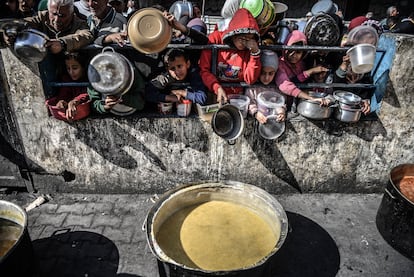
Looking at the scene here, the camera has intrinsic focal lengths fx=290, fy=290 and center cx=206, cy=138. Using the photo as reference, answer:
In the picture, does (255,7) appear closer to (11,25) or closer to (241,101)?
(241,101)

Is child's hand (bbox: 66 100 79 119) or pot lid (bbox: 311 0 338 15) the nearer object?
child's hand (bbox: 66 100 79 119)

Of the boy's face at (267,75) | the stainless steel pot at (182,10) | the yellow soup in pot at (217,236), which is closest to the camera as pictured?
the yellow soup in pot at (217,236)

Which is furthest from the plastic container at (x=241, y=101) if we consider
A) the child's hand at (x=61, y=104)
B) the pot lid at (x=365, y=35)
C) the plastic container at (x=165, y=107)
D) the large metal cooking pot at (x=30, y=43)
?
the large metal cooking pot at (x=30, y=43)

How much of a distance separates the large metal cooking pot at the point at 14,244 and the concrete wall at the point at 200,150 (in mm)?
1013

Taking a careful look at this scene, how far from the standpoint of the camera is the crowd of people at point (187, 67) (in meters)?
3.28

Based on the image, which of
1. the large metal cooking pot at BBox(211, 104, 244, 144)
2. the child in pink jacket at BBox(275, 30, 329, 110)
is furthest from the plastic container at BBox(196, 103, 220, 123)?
the child in pink jacket at BBox(275, 30, 329, 110)

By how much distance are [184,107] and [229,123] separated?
1.87ft

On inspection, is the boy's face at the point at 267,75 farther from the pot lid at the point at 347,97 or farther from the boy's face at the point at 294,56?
the pot lid at the point at 347,97

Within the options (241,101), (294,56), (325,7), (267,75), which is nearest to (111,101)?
(241,101)

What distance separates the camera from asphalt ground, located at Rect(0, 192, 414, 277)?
301cm

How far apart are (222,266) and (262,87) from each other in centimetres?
214

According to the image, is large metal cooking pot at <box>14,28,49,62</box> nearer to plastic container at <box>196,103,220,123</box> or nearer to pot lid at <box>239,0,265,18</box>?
plastic container at <box>196,103,220,123</box>

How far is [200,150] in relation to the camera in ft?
12.3

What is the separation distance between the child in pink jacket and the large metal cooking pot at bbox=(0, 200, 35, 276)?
3061 mm
